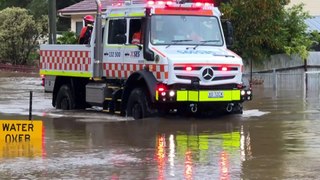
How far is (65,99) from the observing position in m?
19.9

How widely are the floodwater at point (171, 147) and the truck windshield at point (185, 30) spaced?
1.65m

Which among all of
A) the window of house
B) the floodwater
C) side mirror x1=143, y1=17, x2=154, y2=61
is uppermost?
the window of house

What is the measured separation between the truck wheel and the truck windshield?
4182 mm

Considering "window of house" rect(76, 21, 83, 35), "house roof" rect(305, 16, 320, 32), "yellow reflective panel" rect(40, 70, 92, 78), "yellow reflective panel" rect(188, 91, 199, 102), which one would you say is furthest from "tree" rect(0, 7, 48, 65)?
"yellow reflective panel" rect(188, 91, 199, 102)

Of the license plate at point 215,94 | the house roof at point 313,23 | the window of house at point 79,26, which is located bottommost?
the license plate at point 215,94

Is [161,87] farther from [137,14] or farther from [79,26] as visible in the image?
[79,26]

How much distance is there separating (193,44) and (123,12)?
1.90 meters

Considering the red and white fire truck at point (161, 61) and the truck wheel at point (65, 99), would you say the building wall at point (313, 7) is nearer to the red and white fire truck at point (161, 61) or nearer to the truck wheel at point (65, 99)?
the truck wheel at point (65, 99)

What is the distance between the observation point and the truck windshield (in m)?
16.2

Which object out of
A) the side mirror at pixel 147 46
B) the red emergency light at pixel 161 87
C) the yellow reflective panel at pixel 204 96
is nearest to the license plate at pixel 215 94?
the yellow reflective panel at pixel 204 96

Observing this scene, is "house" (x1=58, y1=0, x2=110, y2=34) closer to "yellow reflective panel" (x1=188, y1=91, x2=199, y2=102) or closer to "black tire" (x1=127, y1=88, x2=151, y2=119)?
"black tire" (x1=127, y1=88, x2=151, y2=119)

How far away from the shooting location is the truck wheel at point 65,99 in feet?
64.3

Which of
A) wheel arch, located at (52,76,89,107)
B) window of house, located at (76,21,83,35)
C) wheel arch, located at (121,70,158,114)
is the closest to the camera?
wheel arch, located at (121,70,158,114)

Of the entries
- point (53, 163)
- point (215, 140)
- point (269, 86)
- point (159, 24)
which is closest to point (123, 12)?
point (159, 24)
